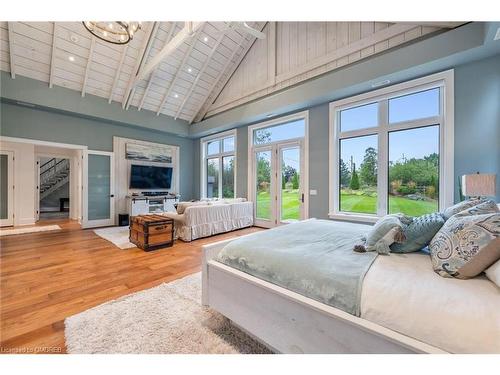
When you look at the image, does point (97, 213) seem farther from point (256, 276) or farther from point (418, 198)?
point (418, 198)

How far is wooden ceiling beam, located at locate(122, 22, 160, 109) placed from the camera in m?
4.67

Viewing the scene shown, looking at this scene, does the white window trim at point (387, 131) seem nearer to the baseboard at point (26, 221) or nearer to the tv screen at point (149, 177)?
the tv screen at point (149, 177)

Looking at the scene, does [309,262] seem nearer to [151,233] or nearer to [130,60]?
[151,233]

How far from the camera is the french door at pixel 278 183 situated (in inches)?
208

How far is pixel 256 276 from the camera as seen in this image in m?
1.45

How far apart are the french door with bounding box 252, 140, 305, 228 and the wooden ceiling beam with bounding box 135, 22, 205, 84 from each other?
9.84 feet

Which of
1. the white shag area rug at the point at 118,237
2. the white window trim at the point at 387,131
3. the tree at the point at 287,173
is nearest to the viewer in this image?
the white window trim at the point at 387,131

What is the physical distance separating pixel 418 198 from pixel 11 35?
319 inches

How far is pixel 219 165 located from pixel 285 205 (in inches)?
118

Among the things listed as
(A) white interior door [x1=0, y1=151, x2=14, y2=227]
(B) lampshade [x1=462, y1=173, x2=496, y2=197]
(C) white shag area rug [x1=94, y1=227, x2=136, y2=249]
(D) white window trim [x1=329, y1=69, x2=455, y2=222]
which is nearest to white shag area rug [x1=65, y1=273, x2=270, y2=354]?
(C) white shag area rug [x1=94, y1=227, x2=136, y2=249]

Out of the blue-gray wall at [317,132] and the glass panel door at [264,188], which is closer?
the blue-gray wall at [317,132]

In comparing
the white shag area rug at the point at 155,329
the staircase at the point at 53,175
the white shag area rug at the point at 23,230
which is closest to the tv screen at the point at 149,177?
the white shag area rug at the point at 23,230

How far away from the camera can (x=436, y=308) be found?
889 millimetres

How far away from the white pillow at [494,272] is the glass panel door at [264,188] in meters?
4.74
